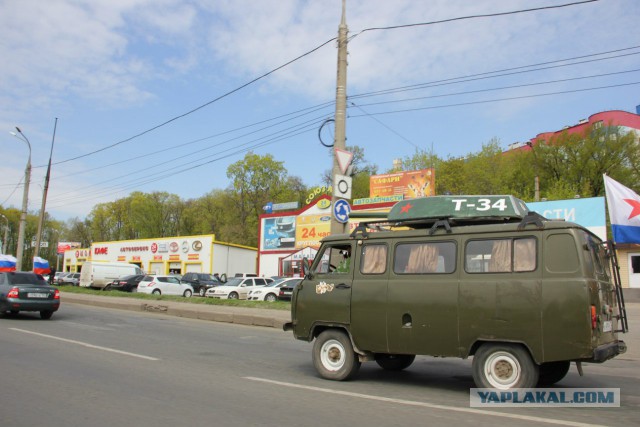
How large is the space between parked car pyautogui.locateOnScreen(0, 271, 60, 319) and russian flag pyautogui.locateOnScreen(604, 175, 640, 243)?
54.3ft

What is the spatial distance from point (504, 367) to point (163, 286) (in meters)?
29.5

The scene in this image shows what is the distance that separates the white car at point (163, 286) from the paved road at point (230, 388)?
829 inches

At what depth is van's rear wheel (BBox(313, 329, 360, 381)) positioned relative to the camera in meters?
7.45

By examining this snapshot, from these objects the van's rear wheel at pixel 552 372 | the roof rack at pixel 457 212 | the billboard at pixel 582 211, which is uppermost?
the billboard at pixel 582 211

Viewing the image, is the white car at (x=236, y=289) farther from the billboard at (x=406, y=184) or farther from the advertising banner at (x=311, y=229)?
the billboard at (x=406, y=184)

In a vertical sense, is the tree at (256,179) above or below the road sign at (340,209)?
above

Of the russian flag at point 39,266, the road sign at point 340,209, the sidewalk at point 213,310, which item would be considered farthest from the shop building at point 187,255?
the road sign at point 340,209

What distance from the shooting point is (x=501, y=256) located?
6395mm

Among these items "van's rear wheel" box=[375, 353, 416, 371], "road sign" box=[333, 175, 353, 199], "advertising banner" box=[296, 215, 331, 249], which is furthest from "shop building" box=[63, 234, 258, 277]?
"van's rear wheel" box=[375, 353, 416, 371]

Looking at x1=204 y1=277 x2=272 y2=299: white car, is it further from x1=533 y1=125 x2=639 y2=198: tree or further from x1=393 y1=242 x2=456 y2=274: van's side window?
x1=533 y1=125 x2=639 y2=198: tree

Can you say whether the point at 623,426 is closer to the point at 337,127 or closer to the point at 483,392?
the point at 483,392

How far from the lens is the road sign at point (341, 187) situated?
13.4 m

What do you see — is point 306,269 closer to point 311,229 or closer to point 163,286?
point 163,286

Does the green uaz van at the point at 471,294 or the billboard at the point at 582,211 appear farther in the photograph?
A: the billboard at the point at 582,211
